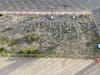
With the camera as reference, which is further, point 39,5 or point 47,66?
point 39,5

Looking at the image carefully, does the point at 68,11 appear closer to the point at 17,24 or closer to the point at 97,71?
the point at 17,24

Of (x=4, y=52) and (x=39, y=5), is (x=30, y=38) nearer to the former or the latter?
(x=4, y=52)

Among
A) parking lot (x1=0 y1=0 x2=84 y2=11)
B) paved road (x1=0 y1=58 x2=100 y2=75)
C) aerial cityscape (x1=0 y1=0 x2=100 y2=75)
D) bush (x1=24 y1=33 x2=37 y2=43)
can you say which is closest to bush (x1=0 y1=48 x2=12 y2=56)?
aerial cityscape (x1=0 y1=0 x2=100 y2=75)

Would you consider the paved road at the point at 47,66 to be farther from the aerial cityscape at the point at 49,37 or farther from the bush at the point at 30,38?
the bush at the point at 30,38

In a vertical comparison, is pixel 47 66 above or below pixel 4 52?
below

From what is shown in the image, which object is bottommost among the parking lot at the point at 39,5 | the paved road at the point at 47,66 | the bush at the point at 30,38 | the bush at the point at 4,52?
the paved road at the point at 47,66

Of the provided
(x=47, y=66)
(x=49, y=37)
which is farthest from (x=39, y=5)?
(x=47, y=66)

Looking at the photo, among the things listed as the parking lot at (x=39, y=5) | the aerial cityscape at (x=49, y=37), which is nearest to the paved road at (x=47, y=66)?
the aerial cityscape at (x=49, y=37)

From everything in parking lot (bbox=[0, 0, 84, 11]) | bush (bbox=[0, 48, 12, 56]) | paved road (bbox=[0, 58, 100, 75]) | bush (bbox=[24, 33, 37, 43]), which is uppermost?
parking lot (bbox=[0, 0, 84, 11])

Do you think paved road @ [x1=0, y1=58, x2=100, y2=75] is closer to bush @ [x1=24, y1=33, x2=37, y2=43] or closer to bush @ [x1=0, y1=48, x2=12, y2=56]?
bush @ [x1=0, y1=48, x2=12, y2=56]
